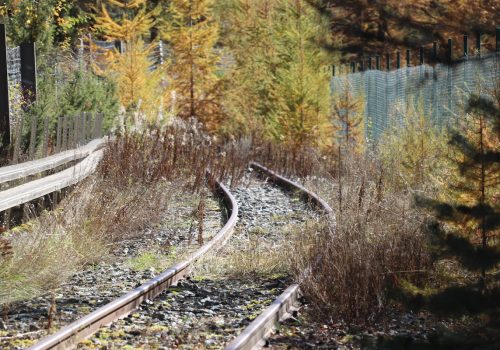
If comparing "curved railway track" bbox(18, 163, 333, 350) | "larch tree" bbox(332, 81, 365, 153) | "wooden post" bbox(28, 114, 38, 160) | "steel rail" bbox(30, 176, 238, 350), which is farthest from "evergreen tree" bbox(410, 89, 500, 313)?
"larch tree" bbox(332, 81, 365, 153)

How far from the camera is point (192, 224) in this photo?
11.4 m

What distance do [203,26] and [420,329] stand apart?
26.0 metres

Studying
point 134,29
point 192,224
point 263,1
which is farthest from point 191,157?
point 263,1

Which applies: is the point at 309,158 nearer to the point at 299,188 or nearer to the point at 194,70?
the point at 299,188

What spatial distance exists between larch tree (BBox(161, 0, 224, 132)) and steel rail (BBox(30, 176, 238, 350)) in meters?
20.0

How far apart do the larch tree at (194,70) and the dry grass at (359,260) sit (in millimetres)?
21388

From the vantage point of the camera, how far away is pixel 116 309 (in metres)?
6.48

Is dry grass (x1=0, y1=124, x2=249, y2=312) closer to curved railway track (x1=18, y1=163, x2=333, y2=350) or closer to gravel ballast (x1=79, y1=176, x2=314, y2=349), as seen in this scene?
curved railway track (x1=18, y1=163, x2=333, y2=350)

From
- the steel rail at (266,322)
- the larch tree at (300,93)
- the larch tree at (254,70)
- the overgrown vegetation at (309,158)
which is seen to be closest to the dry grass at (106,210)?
the overgrown vegetation at (309,158)

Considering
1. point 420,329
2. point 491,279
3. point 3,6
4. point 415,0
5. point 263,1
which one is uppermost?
point 263,1

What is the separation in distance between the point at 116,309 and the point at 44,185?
3.77 m

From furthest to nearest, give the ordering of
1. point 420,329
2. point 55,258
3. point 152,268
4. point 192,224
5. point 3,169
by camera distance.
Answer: point 192,224
point 3,169
point 152,268
point 55,258
point 420,329

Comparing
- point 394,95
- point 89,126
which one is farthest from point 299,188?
point 394,95

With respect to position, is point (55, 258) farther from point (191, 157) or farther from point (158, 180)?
point (191, 157)
